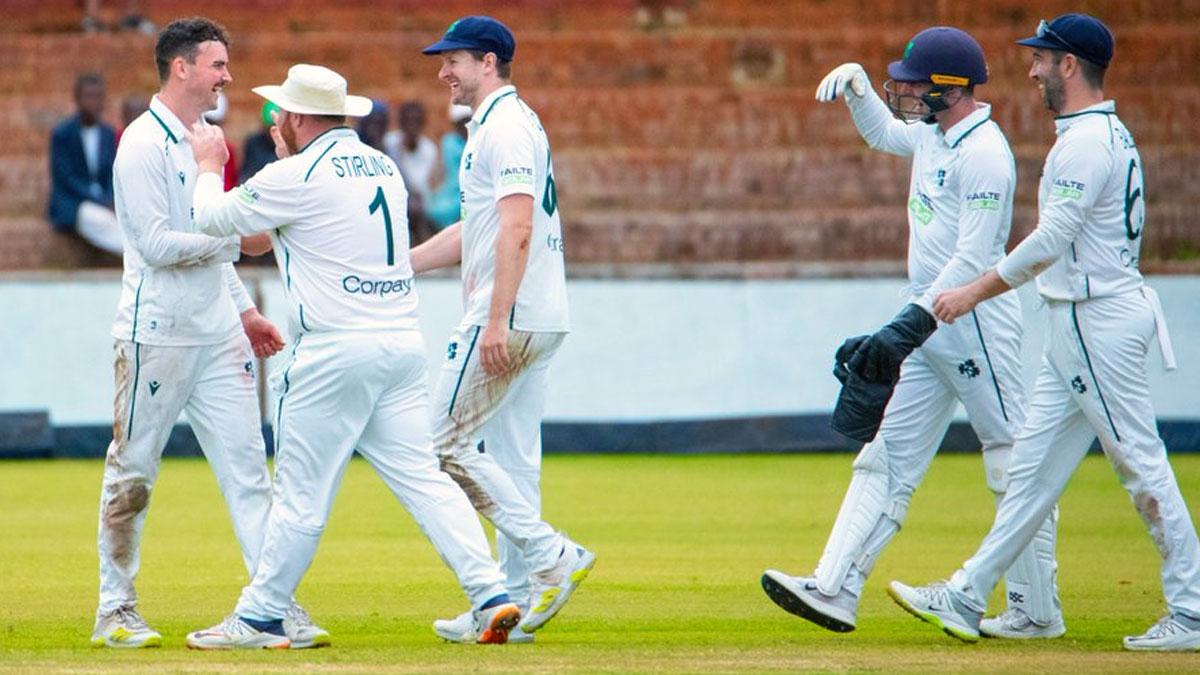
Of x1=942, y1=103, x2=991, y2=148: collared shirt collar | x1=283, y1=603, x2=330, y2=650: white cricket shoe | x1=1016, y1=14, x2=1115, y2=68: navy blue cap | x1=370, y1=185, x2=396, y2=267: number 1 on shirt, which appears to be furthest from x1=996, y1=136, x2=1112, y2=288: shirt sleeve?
x1=283, y1=603, x2=330, y2=650: white cricket shoe

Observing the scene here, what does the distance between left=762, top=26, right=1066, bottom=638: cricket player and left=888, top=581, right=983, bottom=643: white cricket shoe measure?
0.18 meters

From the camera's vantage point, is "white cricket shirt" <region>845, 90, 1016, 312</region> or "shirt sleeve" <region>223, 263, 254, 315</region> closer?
"white cricket shirt" <region>845, 90, 1016, 312</region>

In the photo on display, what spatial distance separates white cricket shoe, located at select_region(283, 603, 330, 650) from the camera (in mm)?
7281

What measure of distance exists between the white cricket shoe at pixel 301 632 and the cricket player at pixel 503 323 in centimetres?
46

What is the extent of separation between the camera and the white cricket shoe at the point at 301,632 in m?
7.28

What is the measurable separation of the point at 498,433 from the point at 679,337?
803 cm

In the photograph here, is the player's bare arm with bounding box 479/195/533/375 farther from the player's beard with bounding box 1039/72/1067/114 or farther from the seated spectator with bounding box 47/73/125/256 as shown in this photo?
the seated spectator with bounding box 47/73/125/256

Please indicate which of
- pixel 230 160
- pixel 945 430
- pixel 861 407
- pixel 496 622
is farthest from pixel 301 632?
pixel 230 160

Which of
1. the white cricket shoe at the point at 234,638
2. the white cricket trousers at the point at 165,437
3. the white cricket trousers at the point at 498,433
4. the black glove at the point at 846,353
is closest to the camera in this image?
the white cricket shoe at the point at 234,638

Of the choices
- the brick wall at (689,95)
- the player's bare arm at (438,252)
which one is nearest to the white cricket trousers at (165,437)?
the player's bare arm at (438,252)

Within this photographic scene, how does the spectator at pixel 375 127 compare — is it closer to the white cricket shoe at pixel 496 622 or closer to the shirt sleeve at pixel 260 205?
the shirt sleeve at pixel 260 205

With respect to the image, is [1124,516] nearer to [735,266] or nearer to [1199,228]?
[735,266]

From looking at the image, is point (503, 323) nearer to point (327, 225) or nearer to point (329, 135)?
point (327, 225)

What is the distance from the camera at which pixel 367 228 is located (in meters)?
7.16
